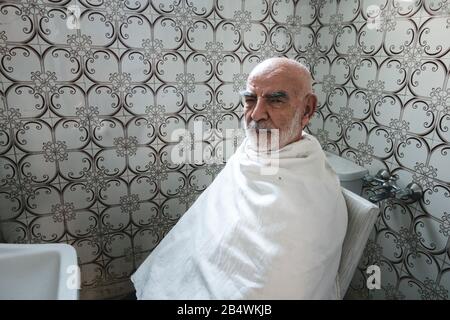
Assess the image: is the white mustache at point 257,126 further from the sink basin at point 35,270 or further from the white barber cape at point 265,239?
the sink basin at point 35,270

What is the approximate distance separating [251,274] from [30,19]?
1.16 metres

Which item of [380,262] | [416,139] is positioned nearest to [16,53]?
[416,139]

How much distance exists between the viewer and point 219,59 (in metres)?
1.33

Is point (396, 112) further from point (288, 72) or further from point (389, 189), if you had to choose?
point (288, 72)

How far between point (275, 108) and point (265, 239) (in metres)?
0.40

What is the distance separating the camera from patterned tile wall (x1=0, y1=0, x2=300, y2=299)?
110cm

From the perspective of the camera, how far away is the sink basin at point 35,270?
734 mm

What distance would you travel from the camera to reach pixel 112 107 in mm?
1224

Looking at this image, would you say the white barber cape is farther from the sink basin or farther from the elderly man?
the sink basin

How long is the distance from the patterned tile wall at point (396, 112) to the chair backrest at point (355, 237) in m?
0.42

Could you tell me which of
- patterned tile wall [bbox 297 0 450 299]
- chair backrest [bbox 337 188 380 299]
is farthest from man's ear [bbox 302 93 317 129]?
patterned tile wall [bbox 297 0 450 299]

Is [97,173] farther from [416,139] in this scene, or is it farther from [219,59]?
[416,139]

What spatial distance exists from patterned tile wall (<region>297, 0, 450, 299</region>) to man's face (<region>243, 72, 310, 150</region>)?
0.50 m

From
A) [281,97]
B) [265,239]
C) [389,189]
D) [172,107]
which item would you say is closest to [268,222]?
[265,239]
